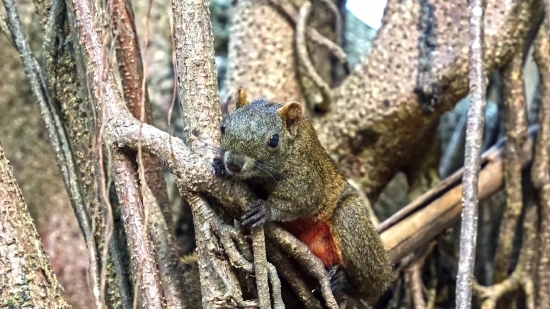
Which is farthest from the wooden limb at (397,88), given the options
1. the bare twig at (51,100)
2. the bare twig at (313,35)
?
the bare twig at (51,100)

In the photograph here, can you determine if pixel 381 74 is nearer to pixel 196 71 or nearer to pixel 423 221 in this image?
pixel 423 221

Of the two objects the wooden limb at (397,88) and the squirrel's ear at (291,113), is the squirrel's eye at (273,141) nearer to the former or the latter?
the squirrel's ear at (291,113)

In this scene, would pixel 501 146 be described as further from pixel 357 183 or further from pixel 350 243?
pixel 350 243

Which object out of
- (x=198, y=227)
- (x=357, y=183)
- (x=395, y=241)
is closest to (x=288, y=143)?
(x=198, y=227)

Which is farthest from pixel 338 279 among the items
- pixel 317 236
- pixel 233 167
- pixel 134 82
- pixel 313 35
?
pixel 313 35

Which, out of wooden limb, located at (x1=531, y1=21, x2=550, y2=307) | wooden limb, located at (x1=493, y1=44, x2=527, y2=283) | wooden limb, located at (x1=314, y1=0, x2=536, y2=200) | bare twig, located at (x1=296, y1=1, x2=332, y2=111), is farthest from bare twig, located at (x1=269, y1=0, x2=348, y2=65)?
wooden limb, located at (x1=531, y1=21, x2=550, y2=307)

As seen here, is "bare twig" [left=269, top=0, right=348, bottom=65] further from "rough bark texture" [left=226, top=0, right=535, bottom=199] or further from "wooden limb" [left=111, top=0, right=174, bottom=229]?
"wooden limb" [left=111, top=0, right=174, bottom=229]
